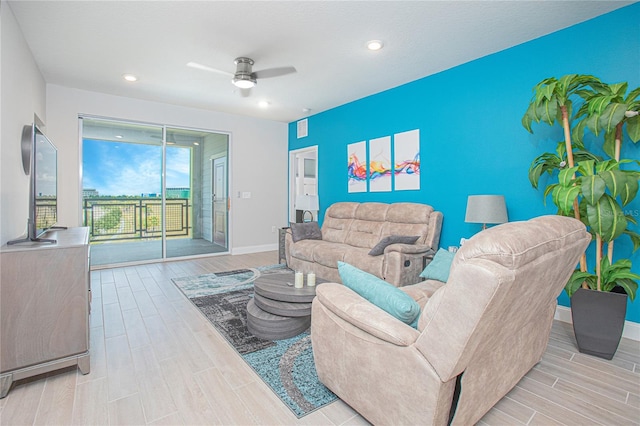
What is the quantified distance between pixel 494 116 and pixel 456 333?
3.02 metres

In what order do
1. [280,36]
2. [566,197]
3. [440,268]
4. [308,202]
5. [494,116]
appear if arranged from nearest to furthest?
[566,197] → [440,268] → [280,36] → [494,116] → [308,202]

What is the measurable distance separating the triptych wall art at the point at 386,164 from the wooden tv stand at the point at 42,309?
3.63 metres

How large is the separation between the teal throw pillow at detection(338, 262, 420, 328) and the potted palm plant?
60.0 inches

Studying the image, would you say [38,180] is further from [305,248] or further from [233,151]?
[233,151]

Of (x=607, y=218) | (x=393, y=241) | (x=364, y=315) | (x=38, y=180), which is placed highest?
(x=38, y=180)

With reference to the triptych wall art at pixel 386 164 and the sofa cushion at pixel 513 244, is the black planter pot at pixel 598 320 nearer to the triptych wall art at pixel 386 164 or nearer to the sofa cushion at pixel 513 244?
the sofa cushion at pixel 513 244

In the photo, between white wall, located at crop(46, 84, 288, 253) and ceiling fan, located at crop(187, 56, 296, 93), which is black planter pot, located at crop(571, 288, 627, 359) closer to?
ceiling fan, located at crop(187, 56, 296, 93)

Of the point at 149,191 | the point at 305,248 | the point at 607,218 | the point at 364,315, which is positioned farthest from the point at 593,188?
the point at 149,191

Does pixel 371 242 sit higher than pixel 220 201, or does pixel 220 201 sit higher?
pixel 220 201

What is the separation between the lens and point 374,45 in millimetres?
3154

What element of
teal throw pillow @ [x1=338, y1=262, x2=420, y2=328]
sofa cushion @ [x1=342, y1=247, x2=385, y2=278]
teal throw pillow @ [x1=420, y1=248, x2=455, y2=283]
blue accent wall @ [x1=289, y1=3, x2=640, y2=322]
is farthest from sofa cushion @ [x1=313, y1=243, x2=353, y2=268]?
teal throw pillow @ [x1=338, y1=262, x2=420, y2=328]

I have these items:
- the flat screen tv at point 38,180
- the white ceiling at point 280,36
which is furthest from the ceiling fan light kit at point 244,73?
the flat screen tv at point 38,180

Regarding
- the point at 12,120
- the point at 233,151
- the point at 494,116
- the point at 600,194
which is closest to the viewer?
the point at 600,194

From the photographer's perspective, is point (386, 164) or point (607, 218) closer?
point (607, 218)
